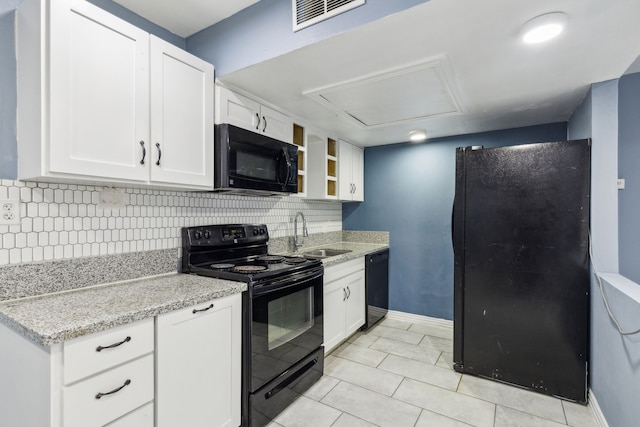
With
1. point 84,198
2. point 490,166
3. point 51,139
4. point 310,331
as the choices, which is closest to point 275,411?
point 310,331

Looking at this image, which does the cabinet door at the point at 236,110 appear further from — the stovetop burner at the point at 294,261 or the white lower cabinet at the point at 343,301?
the white lower cabinet at the point at 343,301

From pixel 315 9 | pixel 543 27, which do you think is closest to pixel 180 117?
pixel 315 9

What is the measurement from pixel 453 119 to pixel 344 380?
93.8 inches

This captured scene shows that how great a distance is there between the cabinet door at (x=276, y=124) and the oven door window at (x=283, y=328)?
46.9 inches

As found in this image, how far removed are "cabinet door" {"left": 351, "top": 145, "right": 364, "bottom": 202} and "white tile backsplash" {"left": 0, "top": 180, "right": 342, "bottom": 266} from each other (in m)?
1.56

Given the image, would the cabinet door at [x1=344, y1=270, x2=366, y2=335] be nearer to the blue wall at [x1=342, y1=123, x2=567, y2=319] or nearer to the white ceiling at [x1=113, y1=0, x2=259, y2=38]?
the blue wall at [x1=342, y1=123, x2=567, y2=319]

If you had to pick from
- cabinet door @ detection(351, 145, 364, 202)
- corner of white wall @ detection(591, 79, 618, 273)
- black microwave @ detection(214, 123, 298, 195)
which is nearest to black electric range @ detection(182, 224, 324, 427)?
black microwave @ detection(214, 123, 298, 195)

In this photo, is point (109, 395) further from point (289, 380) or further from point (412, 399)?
point (412, 399)

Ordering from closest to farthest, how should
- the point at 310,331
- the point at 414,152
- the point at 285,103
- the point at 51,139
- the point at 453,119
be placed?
the point at 51,139
the point at 310,331
the point at 285,103
the point at 453,119
the point at 414,152

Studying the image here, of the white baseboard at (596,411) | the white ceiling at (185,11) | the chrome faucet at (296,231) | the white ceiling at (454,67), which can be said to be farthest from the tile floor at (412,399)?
the white ceiling at (185,11)

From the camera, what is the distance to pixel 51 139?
1317 millimetres

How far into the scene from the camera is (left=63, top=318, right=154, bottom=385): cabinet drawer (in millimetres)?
1094

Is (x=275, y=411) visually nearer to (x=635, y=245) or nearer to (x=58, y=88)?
(x=58, y=88)

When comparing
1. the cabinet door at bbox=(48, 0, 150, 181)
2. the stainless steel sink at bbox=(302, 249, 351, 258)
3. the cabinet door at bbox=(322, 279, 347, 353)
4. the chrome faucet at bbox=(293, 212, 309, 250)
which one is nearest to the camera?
the cabinet door at bbox=(48, 0, 150, 181)
